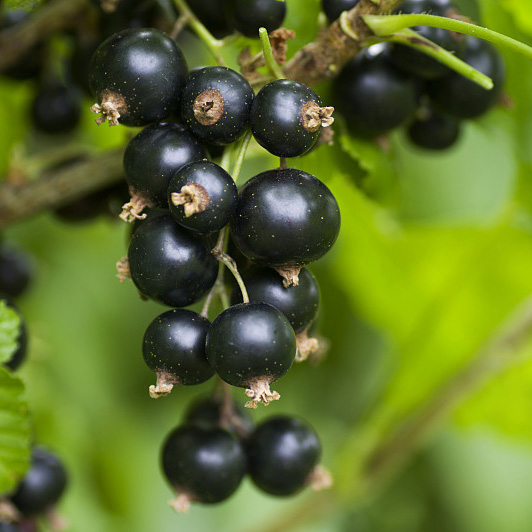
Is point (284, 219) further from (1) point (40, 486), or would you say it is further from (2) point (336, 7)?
(1) point (40, 486)

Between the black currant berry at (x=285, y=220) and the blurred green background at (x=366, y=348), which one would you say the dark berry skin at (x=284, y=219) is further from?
the blurred green background at (x=366, y=348)

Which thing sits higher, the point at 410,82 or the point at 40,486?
Result: the point at 410,82

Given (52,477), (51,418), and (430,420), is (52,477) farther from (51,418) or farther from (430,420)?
(430,420)

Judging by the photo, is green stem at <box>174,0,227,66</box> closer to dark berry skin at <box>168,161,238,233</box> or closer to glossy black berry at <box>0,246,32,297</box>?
dark berry skin at <box>168,161,238,233</box>

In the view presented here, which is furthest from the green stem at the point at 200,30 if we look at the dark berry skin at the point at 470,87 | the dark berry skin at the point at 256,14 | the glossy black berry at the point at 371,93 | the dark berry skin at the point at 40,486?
the dark berry skin at the point at 40,486

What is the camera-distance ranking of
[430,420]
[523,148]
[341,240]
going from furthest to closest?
[341,240] → [430,420] → [523,148]

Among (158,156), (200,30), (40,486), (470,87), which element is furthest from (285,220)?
(40,486)

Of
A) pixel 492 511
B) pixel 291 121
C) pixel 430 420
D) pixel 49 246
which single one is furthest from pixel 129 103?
pixel 492 511
